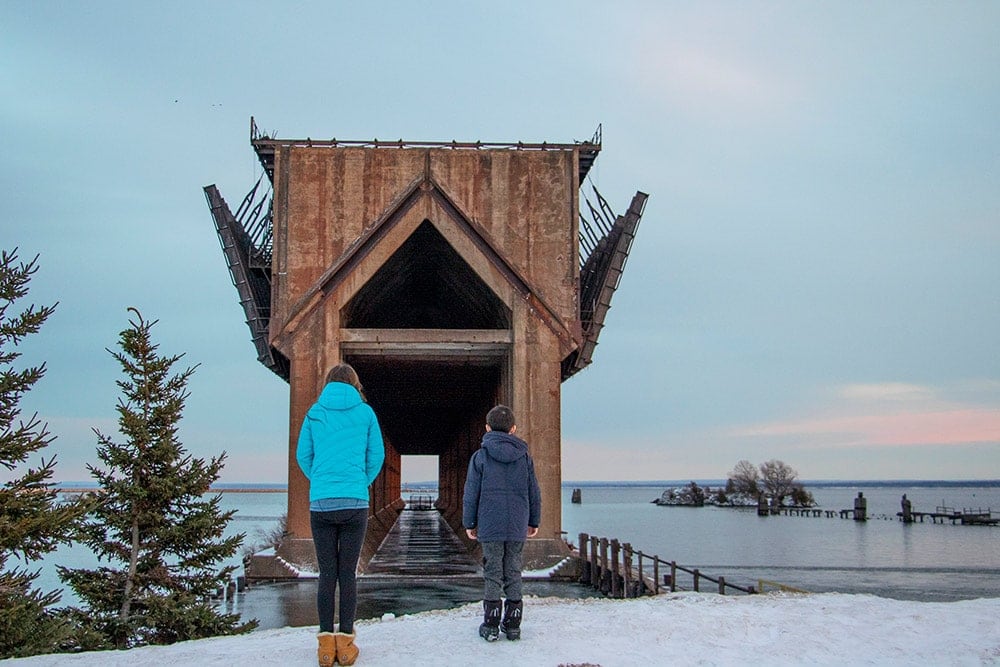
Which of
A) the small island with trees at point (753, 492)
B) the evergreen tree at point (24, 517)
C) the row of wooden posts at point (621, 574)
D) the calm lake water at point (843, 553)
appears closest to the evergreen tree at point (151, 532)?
the evergreen tree at point (24, 517)

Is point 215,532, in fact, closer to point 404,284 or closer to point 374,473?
point 374,473

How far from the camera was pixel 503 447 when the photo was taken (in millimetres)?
9492

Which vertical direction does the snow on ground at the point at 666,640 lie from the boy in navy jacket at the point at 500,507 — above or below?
below

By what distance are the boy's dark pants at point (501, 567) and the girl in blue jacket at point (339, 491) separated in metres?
1.53

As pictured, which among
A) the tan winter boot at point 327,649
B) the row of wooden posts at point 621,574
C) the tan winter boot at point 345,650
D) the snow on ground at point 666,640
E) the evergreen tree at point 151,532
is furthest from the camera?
the row of wooden posts at point 621,574

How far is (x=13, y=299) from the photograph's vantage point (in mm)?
11133

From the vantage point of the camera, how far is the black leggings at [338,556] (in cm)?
832

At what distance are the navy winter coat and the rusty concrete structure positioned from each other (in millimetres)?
15673

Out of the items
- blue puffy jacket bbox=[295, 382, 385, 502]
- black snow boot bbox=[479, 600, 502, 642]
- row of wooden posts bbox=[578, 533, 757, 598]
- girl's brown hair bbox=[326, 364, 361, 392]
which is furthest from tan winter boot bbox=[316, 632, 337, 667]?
row of wooden posts bbox=[578, 533, 757, 598]

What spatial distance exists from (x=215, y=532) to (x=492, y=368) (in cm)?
1743

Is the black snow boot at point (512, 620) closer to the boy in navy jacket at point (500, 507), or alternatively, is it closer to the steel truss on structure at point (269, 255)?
the boy in navy jacket at point (500, 507)

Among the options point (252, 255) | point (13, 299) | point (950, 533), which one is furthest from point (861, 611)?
point (950, 533)

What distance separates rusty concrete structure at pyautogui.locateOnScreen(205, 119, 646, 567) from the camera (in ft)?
83.6

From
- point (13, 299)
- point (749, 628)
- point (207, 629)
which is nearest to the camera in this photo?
point (749, 628)
